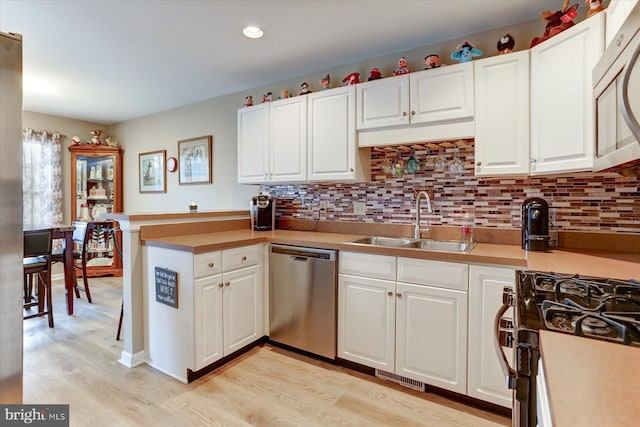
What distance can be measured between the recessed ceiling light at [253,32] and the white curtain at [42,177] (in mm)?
3848

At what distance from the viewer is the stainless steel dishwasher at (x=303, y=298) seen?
228 cm

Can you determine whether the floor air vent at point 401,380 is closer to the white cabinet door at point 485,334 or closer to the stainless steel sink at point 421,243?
the white cabinet door at point 485,334

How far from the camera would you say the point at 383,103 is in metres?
2.34

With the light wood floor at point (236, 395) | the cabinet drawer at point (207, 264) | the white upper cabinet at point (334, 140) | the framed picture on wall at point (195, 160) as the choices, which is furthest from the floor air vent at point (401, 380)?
the framed picture on wall at point (195, 160)

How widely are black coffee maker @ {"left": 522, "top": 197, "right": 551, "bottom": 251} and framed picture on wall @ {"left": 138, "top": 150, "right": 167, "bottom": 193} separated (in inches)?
164

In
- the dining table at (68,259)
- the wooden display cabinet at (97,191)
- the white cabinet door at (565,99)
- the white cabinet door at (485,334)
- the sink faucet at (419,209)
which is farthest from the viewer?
the wooden display cabinet at (97,191)

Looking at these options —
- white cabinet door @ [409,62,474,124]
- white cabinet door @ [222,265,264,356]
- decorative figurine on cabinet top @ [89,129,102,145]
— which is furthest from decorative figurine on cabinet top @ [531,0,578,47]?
decorative figurine on cabinet top @ [89,129,102,145]

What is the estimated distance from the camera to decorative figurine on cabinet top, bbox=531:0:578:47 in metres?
1.76

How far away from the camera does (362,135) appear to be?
2.47 metres

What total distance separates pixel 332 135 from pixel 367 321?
144 cm

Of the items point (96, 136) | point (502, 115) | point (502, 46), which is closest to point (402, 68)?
point (502, 46)

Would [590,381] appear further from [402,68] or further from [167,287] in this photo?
[402,68]

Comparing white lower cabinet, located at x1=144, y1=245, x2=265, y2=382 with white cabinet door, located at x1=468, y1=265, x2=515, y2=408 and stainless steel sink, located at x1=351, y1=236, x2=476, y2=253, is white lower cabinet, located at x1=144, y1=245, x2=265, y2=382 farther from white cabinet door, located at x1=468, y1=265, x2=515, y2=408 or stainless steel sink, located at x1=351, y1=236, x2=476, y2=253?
white cabinet door, located at x1=468, y1=265, x2=515, y2=408

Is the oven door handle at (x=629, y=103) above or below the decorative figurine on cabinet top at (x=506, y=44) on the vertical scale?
below
